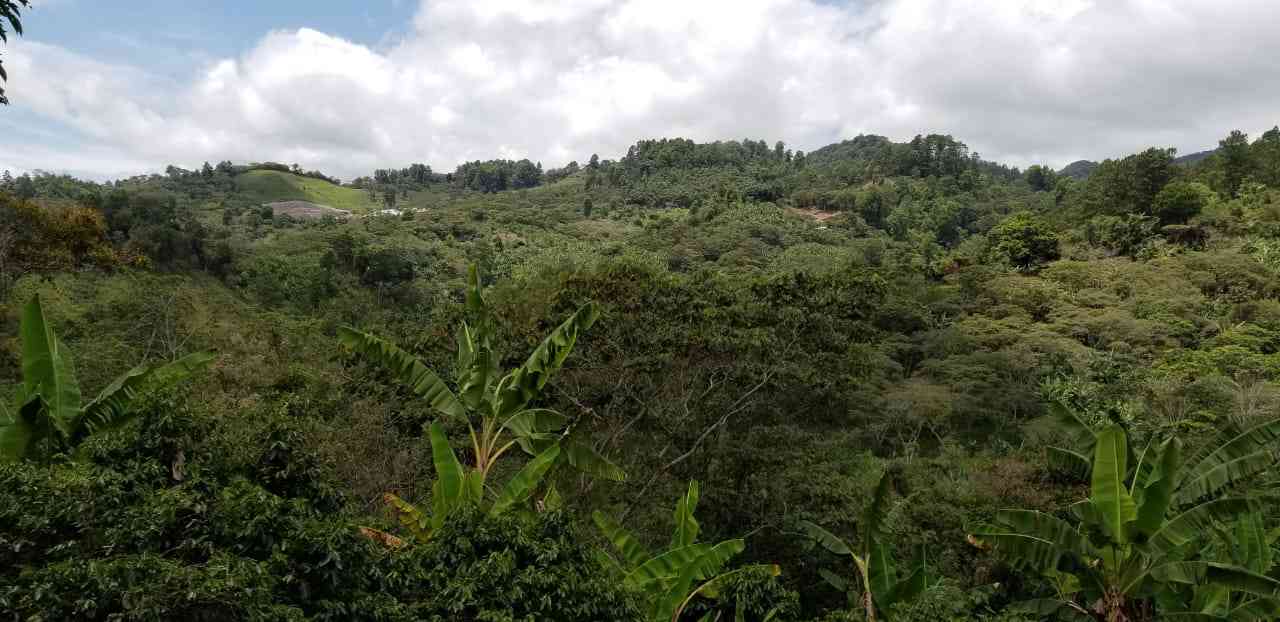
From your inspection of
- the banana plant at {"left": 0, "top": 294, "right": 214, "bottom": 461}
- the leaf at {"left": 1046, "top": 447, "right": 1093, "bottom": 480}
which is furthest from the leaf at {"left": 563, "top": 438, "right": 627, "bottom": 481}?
the leaf at {"left": 1046, "top": 447, "right": 1093, "bottom": 480}

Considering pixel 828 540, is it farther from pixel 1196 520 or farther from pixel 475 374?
pixel 475 374

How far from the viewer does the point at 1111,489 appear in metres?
7.04

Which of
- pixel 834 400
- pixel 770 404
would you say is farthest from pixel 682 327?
pixel 834 400

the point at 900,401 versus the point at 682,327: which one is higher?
the point at 682,327

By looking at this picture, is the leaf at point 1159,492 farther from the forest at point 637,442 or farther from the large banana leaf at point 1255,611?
the large banana leaf at point 1255,611

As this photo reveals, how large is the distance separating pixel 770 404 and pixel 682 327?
253 cm

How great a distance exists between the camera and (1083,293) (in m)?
31.7

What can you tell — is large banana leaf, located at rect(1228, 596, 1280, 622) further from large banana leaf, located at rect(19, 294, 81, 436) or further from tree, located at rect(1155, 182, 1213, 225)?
tree, located at rect(1155, 182, 1213, 225)

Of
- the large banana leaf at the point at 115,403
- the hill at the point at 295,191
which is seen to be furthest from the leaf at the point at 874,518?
the hill at the point at 295,191

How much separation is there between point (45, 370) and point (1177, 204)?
1969 inches

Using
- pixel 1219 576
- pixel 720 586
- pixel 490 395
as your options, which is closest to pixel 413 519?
pixel 490 395

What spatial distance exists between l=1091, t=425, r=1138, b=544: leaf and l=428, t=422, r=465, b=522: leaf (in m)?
6.57

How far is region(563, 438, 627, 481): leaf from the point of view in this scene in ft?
29.9

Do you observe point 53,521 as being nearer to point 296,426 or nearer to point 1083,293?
point 296,426
